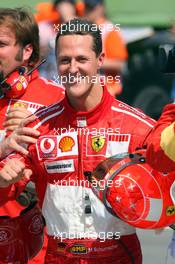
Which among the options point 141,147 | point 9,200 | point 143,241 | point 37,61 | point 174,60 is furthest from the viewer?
point 143,241

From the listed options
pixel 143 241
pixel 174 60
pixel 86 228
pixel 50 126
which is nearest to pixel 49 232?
pixel 86 228

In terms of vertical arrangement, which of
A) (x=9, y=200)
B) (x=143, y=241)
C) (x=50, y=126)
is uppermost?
(x=50, y=126)

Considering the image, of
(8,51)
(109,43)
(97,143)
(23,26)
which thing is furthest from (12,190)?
(109,43)

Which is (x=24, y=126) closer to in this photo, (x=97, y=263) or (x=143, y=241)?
(x=97, y=263)

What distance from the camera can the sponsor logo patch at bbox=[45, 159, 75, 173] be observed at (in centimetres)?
→ 500

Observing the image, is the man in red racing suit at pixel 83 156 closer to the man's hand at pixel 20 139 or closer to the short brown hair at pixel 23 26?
the man's hand at pixel 20 139

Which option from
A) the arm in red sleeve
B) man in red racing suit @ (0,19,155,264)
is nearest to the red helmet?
man in red racing suit @ (0,19,155,264)

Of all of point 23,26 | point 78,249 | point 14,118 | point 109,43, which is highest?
point 109,43

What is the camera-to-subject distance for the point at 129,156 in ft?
15.6

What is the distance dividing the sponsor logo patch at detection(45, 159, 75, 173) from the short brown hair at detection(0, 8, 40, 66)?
1.14 m

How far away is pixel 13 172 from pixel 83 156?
1.22 ft

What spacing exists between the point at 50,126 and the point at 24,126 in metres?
0.14

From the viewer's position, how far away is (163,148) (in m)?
4.14

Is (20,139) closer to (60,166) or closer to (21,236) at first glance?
(60,166)
